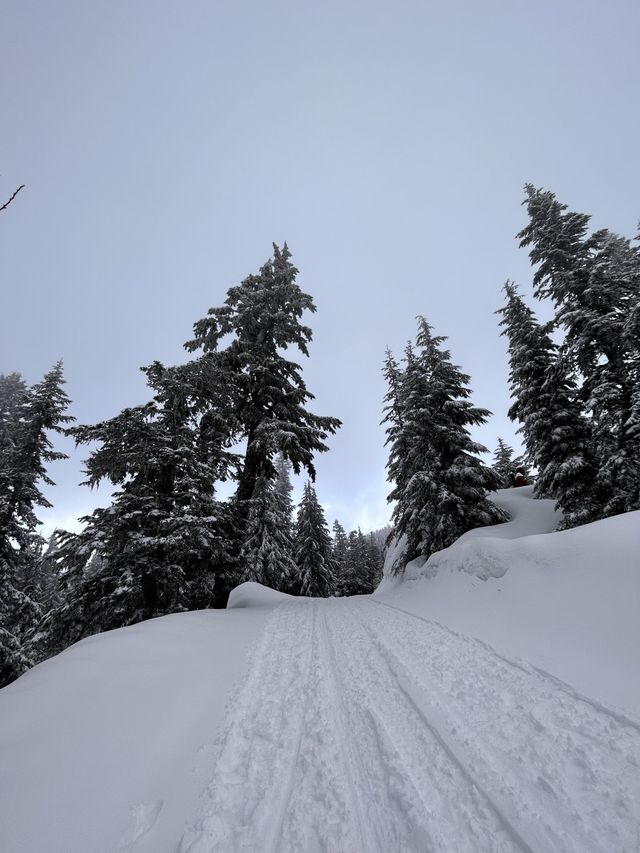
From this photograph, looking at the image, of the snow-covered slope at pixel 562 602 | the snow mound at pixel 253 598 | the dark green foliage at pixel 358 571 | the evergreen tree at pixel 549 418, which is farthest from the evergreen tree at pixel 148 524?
the dark green foliage at pixel 358 571

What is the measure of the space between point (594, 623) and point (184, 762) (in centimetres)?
568

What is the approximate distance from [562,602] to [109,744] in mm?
6756

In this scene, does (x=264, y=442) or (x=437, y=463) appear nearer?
(x=264, y=442)

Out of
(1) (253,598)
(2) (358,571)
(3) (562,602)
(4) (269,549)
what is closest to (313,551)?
(4) (269,549)

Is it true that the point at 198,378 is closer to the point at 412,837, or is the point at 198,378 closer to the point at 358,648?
the point at 358,648

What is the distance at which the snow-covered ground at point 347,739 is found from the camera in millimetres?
1998

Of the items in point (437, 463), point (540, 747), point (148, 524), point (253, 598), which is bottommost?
point (540, 747)

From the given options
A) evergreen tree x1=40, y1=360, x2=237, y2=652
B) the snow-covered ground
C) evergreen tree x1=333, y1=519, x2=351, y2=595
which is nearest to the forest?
evergreen tree x1=40, y1=360, x2=237, y2=652

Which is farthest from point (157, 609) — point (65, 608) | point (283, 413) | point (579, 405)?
point (579, 405)

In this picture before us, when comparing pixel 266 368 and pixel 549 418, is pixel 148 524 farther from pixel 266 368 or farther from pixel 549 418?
pixel 549 418

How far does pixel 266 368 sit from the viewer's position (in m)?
13.0

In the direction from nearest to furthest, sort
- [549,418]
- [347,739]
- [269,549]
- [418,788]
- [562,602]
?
[418,788], [347,739], [562,602], [549,418], [269,549]

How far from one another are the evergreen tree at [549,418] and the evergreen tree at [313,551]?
21753 millimetres

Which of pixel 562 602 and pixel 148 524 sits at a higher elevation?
pixel 148 524
